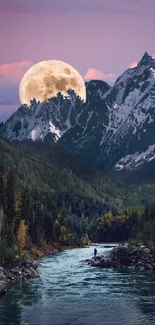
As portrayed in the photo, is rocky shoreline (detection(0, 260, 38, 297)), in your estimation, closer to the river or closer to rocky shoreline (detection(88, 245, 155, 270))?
the river

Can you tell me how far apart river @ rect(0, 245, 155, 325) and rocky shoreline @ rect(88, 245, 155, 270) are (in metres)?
10.5

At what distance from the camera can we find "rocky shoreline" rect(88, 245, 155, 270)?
144 m

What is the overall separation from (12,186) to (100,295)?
87.1m

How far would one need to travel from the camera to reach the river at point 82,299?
8038 cm

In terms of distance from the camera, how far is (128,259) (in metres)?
148

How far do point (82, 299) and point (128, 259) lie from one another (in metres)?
53.2

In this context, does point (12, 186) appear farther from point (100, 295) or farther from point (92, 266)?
point (100, 295)

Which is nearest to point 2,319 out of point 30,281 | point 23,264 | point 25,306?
point 25,306

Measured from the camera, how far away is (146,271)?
13612 centimetres

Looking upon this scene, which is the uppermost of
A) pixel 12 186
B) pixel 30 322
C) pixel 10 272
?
pixel 12 186

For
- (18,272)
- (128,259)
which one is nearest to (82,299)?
(18,272)

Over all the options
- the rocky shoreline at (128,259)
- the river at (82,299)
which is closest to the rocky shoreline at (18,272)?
the river at (82,299)

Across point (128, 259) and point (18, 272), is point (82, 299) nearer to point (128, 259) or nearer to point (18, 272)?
point (18, 272)

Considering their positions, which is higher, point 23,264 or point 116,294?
point 23,264
